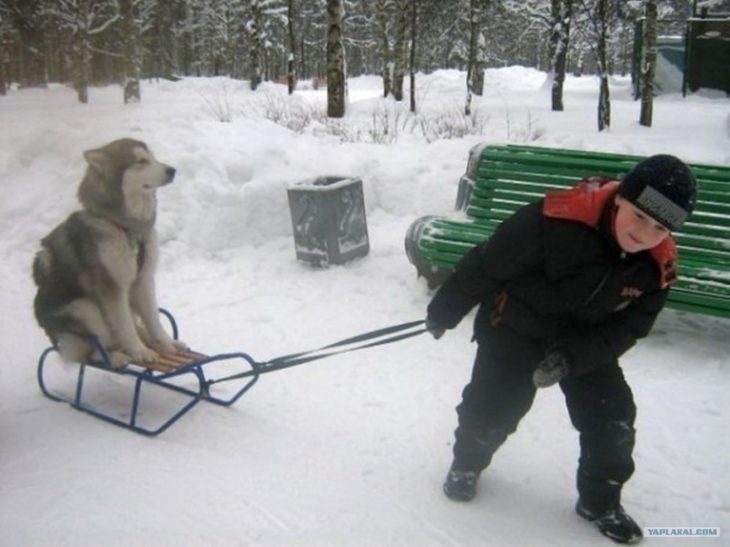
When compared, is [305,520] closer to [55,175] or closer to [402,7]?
[55,175]

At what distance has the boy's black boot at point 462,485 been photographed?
2.83 m

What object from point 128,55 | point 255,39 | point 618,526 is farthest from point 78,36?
point 255,39

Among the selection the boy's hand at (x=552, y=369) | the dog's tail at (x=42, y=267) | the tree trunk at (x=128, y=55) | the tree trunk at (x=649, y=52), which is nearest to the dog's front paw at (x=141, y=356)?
the dog's tail at (x=42, y=267)

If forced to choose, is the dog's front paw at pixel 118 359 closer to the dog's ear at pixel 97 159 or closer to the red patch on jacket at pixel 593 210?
the dog's ear at pixel 97 159

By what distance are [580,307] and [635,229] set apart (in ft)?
1.24

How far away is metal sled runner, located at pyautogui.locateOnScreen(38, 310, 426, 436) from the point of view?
3.34m

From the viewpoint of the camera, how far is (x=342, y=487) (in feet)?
9.62

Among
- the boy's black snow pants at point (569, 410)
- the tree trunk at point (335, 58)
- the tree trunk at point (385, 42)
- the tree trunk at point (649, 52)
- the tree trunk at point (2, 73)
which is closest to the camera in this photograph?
the boy's black snow pants at point (569, 410)

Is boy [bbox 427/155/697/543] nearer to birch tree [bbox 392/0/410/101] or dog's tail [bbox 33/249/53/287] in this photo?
dog's tail [bbox 33/249/53/287]

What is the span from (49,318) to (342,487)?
1.89 m

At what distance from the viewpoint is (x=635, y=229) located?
2.19 m

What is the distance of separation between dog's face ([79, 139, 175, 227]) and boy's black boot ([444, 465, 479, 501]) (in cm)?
215

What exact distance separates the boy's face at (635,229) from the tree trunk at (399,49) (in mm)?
16598

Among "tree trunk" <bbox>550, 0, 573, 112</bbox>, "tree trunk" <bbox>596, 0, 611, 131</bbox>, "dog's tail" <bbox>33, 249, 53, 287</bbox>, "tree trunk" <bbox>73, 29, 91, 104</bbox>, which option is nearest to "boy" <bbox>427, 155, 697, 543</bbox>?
"dog's tail" <bbox>33, 249, 53, 287</bbox>
